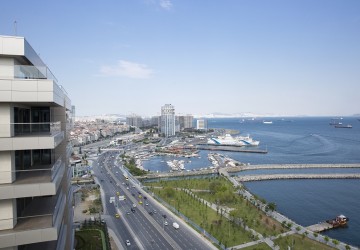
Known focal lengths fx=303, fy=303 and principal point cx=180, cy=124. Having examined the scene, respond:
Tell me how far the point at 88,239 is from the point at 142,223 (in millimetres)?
4903

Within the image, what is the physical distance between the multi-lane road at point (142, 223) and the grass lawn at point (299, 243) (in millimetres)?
4629

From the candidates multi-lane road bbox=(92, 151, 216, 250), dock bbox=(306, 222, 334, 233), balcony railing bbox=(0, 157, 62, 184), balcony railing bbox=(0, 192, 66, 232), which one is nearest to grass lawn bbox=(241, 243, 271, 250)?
multi-lane road bbox=(92, 151, 216, 250)

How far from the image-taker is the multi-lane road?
63.8 feet

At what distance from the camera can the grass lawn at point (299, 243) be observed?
18.7 m

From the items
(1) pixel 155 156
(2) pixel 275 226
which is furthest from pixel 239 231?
(1) pixel 155 156

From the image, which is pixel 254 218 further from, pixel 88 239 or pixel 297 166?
pixel 297 166

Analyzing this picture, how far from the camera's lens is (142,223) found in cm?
2328

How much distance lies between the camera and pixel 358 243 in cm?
2166

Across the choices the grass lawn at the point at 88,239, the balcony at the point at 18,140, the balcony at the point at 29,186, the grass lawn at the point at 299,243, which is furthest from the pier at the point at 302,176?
the balcony at the point at 18,140

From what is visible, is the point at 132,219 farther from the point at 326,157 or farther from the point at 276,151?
the point at 276,151

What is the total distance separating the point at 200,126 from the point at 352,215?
10411cm

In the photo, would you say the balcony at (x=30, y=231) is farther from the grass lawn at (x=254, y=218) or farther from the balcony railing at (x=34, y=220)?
the grass lawn at (x=254, y=218)

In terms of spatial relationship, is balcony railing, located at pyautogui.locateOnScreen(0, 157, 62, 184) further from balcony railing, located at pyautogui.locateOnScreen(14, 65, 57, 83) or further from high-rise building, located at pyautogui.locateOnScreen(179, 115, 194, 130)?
high-rise building, located at pyautogui.locateOnScreen(179, 115, 194, 130)

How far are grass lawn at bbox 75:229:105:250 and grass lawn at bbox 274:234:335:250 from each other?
36.8 ft
